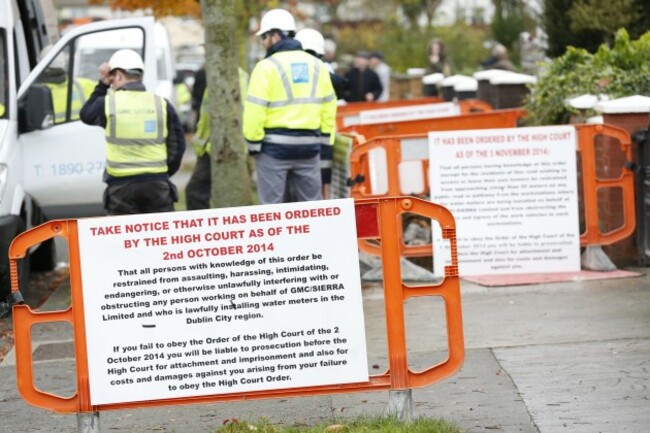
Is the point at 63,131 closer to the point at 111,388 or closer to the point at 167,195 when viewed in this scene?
the point at 167,195

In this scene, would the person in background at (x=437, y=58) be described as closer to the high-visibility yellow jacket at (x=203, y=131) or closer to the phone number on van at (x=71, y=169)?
the high-visibility yellow jacket at (x=203, y=131)

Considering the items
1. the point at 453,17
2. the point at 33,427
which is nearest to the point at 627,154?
the point at 33,427

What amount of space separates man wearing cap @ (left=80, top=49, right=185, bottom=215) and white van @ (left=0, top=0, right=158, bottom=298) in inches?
35.2

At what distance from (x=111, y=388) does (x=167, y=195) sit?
4.38 m

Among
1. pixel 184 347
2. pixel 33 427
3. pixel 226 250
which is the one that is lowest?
pixel 33 427

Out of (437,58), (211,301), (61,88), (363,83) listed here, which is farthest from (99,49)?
(437,58)

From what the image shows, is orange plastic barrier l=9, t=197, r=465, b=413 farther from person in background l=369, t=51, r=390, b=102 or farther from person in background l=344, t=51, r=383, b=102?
person in background l=369, t=51, r=390, b=102

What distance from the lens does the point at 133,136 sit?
32.5 ft

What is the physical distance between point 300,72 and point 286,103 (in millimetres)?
252

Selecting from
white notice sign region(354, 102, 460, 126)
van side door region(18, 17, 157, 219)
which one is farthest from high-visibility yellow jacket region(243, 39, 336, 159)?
white notice sign region(354, 102, 460, 126)

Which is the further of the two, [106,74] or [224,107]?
[224,107]

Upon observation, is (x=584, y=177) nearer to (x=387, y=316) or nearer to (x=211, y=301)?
(x=387, y=316)

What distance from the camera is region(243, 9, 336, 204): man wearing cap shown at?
33.0 ft

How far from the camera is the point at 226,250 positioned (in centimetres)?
592
